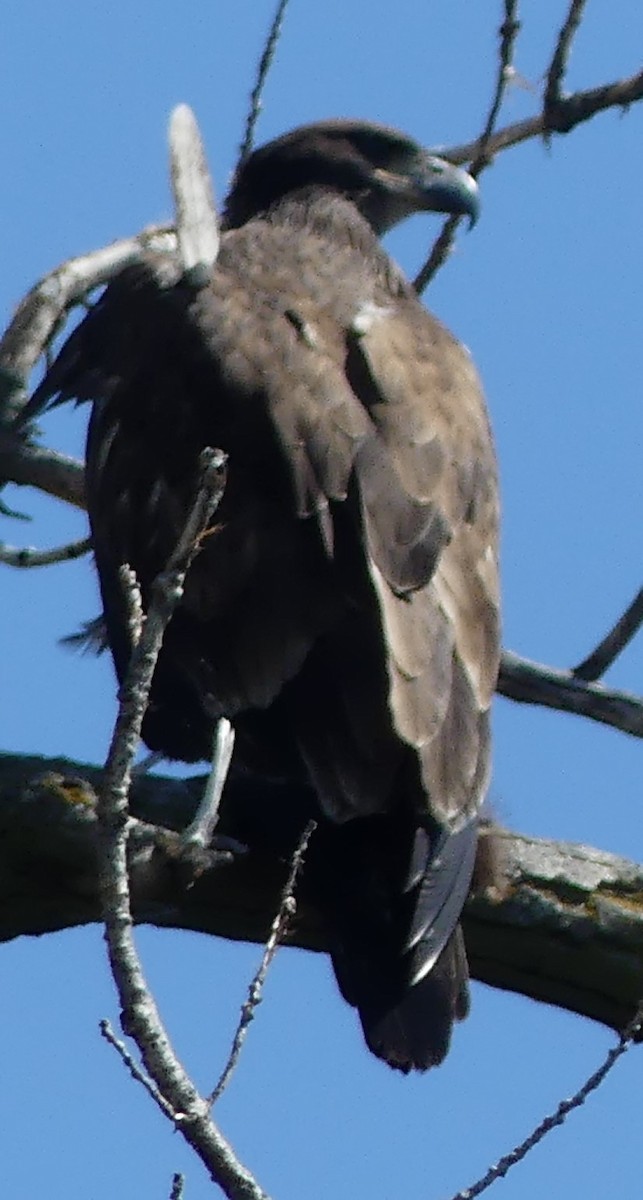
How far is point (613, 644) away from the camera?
4793 mm

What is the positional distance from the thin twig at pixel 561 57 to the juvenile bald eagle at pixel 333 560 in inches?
23.1

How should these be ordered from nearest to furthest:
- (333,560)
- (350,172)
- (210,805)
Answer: (210,805)
(333,560)
(350,172)

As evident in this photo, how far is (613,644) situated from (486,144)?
1.29m

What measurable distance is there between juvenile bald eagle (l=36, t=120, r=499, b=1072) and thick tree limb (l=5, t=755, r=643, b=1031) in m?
0.11

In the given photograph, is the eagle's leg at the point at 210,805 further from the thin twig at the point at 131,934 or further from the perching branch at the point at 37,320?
the perching branch at the point at 37,320

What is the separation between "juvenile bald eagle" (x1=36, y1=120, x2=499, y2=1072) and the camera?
415 cm

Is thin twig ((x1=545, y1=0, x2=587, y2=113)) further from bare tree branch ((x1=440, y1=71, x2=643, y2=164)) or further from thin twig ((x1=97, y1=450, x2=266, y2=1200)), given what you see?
thin twig ((x1=97, y1=450, x2=266, y2=1200))

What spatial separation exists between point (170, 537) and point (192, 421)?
26 cm

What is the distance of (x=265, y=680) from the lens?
173 inches

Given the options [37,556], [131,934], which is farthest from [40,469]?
[131,934]

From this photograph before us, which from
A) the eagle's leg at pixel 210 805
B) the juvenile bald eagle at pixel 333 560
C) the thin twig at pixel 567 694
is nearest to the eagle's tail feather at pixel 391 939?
the juvenile bald eagle at pixel 333 560

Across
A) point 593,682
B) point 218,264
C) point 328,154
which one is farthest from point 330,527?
point 328,154

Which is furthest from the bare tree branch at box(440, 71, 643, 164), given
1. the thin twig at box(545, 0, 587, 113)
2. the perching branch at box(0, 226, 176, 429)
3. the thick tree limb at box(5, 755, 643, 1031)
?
the thick tree limb at box(5, 755, 643, 1031)

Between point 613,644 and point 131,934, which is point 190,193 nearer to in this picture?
point 613,644
